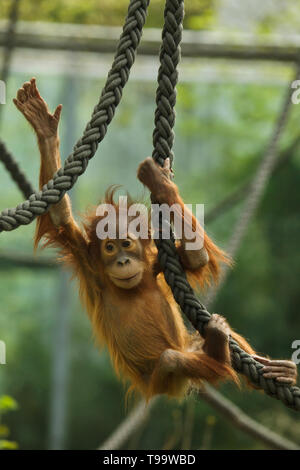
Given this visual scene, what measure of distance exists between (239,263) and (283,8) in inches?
110

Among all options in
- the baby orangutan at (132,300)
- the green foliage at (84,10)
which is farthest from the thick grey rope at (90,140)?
the green foliage at (84,10)

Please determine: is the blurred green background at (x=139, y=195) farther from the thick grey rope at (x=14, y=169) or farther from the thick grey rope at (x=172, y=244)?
the thick grey rope at (x=172, y=244)

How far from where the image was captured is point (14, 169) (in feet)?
10.1

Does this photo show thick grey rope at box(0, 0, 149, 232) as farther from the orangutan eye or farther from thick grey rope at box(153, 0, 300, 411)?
the orangutan eye

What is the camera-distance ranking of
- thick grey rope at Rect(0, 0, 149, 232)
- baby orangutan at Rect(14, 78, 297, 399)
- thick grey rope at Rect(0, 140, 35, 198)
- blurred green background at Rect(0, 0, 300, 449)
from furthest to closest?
blurred green background at Rect(0, 0, 300, 449) → thick grey rope at Rect(0, 140, 35, 198) → baby orangutan at Rect(14, 78, 297, 399) → thick grey rope at Rect(0, 0, 149, 232)

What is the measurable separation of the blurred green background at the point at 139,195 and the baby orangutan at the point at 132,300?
13.1 feet

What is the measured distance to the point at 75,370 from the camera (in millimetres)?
6844

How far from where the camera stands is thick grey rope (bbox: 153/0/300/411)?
73.3 inches

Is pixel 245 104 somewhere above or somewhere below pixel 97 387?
above

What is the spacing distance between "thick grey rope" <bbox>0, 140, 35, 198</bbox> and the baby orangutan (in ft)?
1.91

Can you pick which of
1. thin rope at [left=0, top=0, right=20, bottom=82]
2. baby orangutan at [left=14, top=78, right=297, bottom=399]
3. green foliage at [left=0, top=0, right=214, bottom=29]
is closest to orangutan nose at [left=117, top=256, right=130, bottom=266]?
baby orangutan at [left=14, top=78, right=297, bottom=399]

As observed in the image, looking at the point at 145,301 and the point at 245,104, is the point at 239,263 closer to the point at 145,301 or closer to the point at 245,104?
the point at 245,104
